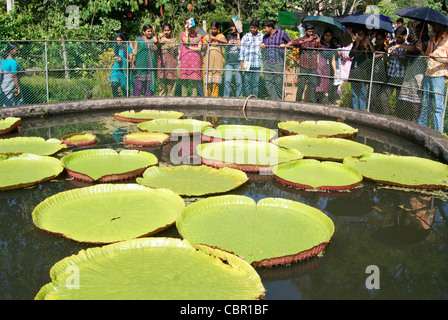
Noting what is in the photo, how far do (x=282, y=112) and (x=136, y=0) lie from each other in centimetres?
769

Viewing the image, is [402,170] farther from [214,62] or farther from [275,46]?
[214,62]

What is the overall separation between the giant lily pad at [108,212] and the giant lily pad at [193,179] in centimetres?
28

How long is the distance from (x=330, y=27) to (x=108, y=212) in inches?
276

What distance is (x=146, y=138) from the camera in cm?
672

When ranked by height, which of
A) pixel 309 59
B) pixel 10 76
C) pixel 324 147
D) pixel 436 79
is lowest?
pixel 324 147

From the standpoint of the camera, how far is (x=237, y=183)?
4.93 m

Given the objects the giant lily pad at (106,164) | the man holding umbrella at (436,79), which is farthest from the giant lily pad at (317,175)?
the man holding umbrella at (436,79)

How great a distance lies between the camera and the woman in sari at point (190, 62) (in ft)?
31.6

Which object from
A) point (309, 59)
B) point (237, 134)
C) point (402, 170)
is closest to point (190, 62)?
point (309, 59)

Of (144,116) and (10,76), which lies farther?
(144,116)

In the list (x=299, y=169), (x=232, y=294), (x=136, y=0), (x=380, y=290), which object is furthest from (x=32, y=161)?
(x=136, y=0)

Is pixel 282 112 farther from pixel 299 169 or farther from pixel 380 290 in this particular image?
pixel 380 290

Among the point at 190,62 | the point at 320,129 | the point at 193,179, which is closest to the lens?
the point at 193,179

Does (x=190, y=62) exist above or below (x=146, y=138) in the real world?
above
